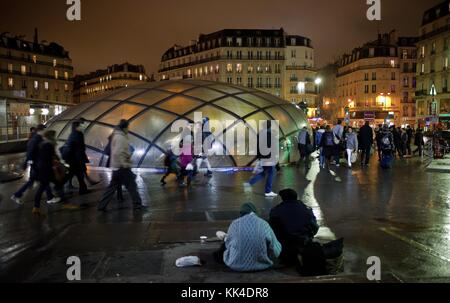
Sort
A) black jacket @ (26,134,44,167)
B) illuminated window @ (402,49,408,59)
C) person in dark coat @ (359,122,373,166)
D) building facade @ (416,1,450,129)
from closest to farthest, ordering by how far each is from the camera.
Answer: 1. black jacket @ (26,134,44,167)
2. person in dark coat @ (359,122,373,166)
3. building facade @ (416,1,450,129)
4. illuminated window @ (402,49,408,59)

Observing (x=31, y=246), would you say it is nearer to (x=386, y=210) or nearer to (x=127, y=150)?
(x=127, y=150)

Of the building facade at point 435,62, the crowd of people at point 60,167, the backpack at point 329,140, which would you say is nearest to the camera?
the crowd of people at point 60,167

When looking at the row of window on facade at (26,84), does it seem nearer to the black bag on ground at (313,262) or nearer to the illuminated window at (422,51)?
the illuminated window at (422,51)

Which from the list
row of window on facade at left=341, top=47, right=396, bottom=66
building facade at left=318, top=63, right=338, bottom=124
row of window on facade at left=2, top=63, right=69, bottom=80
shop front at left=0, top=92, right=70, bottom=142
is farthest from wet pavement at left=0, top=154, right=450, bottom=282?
building facade at left=318, top=63, right=338, bottom=124

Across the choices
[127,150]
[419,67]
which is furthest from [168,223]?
[419,67]

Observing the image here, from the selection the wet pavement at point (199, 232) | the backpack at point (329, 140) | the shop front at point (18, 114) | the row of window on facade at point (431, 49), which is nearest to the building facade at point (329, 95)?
the row of window on facade at point (431, 49)

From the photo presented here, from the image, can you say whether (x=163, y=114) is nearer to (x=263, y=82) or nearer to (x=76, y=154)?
(x=76, y=154)

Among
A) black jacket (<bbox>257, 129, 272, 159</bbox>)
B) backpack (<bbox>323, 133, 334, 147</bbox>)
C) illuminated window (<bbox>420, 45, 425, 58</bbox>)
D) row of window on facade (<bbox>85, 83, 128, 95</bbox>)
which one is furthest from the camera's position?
row of window on facade (<bbox>85, 83, 128, 95</bbox>)

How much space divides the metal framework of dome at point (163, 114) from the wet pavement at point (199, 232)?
4.02 metres

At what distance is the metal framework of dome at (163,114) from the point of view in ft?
52.3

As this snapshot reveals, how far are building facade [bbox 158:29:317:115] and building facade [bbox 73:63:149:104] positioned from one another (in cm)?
2497

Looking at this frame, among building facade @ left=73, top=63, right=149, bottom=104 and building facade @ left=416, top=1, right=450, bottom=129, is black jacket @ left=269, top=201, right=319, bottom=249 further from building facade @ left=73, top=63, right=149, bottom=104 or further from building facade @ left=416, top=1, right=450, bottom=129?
building facade @ left=73, top=63, right=149, bottom=104

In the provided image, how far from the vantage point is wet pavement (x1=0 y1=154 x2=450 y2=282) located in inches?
203

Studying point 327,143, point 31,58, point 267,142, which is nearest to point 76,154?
point 267,142
